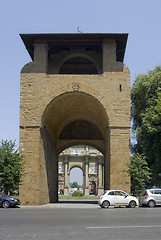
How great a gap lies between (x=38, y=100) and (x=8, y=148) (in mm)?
4448

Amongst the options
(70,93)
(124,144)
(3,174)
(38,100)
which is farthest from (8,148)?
(124,144)

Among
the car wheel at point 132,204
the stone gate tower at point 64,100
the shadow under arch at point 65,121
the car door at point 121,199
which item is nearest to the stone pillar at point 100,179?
the shadow under arch at point 65,121

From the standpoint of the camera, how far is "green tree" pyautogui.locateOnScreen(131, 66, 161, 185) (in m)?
32.9

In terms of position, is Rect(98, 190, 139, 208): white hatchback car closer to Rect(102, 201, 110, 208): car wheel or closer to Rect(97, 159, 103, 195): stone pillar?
Rect(102, 201, 110, 208): car wheel

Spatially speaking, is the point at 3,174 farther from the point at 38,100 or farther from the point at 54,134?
the point at 54,134

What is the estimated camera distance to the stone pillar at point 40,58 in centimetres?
2872

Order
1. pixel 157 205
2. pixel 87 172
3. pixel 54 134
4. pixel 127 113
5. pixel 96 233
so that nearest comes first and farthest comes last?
pixel 96 233, pixel 157 205, pixel 127 113, pixel 54 134, pixel 87 172

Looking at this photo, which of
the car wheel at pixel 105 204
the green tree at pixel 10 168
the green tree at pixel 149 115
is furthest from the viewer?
the green tree at pixel 149 115

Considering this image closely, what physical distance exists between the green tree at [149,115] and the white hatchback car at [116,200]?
10.0 metres

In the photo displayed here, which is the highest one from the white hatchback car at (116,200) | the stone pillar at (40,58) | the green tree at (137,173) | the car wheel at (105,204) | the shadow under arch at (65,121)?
the stone pillar at (40,58)

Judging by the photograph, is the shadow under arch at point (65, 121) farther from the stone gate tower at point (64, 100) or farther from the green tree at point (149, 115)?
the green tree at point (149, 115)

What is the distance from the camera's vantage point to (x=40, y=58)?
95.1ft

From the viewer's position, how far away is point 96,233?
9.43m

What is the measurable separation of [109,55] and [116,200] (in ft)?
39.2
